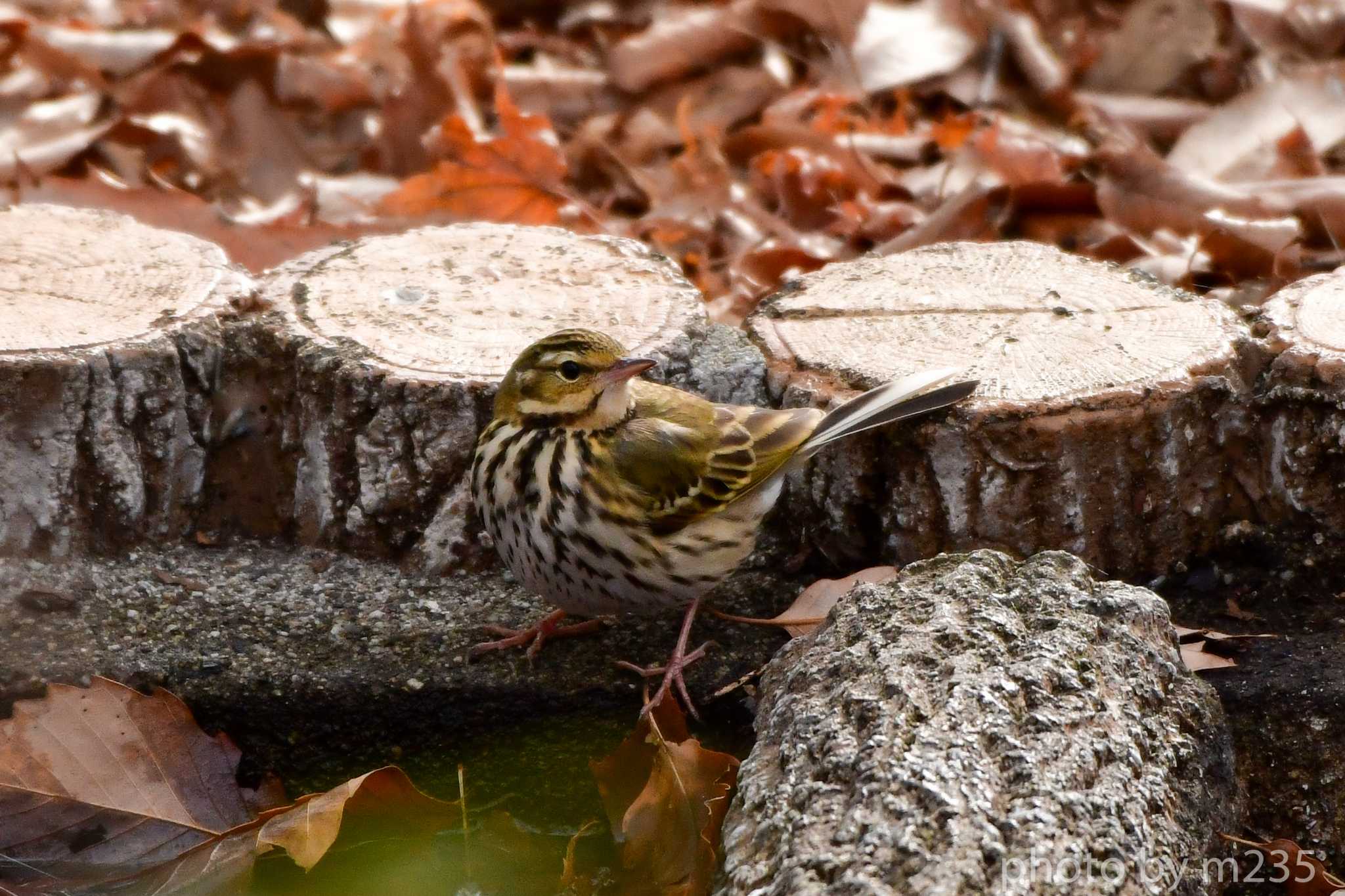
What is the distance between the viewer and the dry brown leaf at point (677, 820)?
2.88 metres

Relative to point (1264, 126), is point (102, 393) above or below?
above

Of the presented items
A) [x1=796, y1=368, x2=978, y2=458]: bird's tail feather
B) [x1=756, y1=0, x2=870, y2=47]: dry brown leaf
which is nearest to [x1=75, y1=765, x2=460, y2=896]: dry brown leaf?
[x1=796, y1=368, x2=978, y2=458]: bird's tail feather

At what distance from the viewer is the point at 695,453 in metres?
3.60

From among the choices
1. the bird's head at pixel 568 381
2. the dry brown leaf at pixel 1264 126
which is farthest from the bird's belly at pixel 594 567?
the dry brown leaf at pixel 1264 126

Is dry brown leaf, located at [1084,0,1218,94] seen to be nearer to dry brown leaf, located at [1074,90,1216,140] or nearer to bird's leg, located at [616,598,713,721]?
dry brown leaf, located at [1074,90,1216,140]

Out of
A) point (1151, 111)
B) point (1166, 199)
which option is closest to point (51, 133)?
point (1166, 199)

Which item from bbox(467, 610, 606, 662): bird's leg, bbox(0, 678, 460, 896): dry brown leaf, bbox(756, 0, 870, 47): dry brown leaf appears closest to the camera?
bbox(0, 678, 460, 896): dry brown leaf

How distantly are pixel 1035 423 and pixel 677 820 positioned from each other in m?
1.22

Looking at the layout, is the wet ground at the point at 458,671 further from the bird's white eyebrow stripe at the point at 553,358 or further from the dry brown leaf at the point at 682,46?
the dry brown leaf at the point at 682,46

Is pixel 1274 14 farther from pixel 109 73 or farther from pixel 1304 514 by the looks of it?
pixel 109 73

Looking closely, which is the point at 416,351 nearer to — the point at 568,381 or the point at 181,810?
the point at 568,381

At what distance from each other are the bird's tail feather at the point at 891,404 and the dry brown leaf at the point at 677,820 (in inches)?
31.9

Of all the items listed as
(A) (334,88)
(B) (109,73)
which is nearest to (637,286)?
(A) (334,88)

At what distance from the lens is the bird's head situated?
3.43 metres
